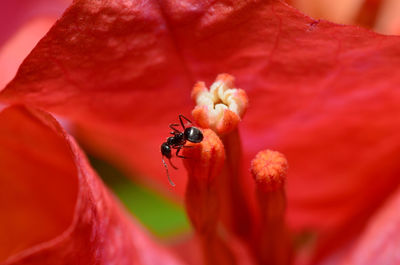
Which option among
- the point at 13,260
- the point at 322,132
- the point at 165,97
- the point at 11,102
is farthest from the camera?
the point at 322,132

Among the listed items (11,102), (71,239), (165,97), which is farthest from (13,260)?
(165,97)

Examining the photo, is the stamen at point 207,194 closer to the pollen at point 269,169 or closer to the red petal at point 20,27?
the pollen at point 269,169

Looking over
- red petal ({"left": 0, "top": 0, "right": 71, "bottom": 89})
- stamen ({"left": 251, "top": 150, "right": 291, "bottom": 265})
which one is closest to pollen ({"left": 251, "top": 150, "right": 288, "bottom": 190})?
stamen ({"left": 251, "top": 150, "right": 291, "bottom": 265})

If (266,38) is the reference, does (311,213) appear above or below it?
below

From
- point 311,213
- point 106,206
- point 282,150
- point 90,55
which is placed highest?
point 90,55

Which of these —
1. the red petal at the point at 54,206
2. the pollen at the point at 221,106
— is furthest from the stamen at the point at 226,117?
the red petal at the point at 54,206

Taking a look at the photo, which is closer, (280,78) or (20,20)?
(280,78)

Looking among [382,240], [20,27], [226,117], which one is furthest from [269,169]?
[20,27]

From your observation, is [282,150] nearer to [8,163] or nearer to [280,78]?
[280,78]
